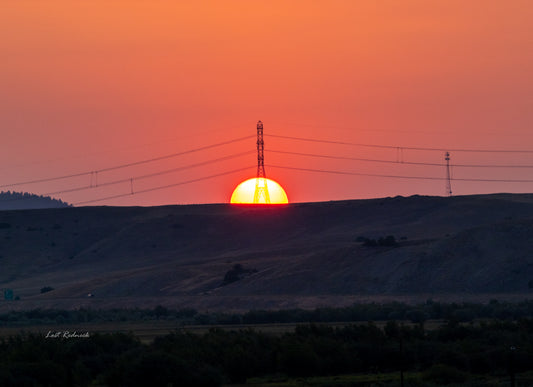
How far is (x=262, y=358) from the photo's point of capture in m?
53.3

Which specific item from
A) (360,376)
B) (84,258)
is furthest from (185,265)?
(360,376)

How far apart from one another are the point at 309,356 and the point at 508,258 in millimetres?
61463

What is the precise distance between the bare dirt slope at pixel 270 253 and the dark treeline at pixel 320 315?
9.43 metres

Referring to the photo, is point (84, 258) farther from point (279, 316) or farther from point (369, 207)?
point (279, 316)

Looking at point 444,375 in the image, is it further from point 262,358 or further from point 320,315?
point 320,315

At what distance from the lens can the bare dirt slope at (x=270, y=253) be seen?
357ft

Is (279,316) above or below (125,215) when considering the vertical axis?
below

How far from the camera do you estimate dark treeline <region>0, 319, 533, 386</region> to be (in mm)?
46625

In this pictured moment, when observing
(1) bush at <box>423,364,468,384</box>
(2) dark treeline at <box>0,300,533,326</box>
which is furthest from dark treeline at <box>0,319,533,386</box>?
(2) dark treeline at <box>0,300,533,326</box>

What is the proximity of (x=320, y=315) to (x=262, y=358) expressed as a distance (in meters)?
35.0

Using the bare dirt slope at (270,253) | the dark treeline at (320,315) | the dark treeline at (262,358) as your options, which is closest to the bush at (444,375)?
the dark treeline at (262,358)

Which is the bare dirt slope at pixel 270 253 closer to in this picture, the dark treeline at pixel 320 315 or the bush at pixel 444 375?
the dark treeline at pixel 320 315

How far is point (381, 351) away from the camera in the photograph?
54562 millimetres

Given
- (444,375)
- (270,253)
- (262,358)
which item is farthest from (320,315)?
(270,253)
